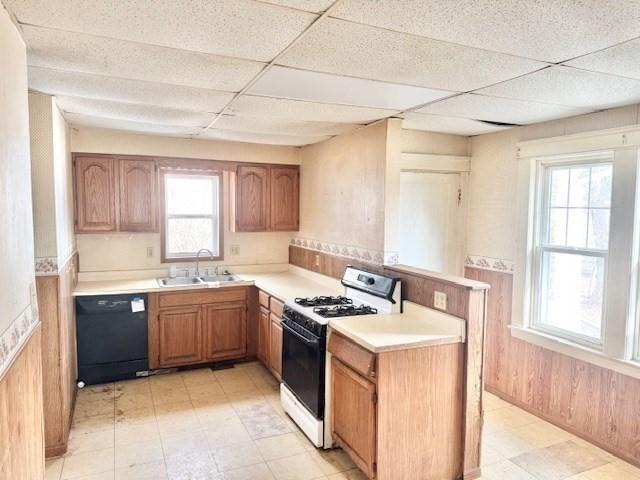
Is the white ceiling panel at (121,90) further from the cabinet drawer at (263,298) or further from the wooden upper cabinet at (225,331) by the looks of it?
the wooden upper cabinet at (225,331)

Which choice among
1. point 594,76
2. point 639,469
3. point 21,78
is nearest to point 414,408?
point 639,469

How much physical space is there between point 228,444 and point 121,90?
2316mm

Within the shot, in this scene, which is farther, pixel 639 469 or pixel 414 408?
pixel 639 469

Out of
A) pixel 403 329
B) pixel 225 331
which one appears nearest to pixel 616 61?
pixel 403 329

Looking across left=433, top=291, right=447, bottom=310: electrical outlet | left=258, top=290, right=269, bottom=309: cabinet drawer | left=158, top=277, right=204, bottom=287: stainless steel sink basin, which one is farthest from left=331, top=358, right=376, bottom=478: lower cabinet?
left=158, top=277, right=204, bottom=287: stainless steel sink basin

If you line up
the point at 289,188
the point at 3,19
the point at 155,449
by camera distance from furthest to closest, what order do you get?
1. the point at 289,188
2. the point at 155,449
3. the point at 3,19

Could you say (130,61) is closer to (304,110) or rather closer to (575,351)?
(304,110)

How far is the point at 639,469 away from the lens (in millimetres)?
2662

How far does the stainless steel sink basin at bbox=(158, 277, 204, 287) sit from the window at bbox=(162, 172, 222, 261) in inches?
9.0

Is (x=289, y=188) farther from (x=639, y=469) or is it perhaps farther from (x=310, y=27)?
(x=639, y=469)

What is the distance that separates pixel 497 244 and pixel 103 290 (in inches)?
133

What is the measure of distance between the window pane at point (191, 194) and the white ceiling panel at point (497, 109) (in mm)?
2564

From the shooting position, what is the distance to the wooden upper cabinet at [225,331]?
13.7 ft

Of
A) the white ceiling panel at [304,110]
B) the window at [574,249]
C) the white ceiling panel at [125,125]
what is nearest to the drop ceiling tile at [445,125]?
the white ceiling panel at [304,110]
